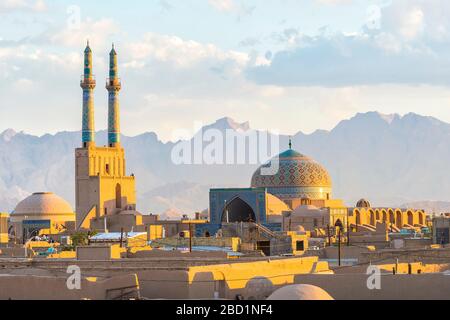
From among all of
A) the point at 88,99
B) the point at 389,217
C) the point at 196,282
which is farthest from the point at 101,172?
the point at 196,282

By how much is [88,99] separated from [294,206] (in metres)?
10.7

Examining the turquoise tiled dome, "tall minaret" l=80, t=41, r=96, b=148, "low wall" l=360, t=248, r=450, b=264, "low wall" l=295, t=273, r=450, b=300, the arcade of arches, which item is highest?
"tall minaret" l=80, t=41, r=96, b=148

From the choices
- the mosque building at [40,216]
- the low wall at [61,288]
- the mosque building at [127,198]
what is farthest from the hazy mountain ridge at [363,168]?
the low wall at [61,288]

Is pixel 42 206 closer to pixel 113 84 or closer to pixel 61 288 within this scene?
pixel 113 84

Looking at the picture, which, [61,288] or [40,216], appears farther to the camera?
[40,216]

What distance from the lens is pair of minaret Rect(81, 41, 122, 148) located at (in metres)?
55.1

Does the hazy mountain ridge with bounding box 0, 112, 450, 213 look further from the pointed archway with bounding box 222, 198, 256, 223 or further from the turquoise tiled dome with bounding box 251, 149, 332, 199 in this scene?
the pointed archway with bounding box 222, 198, 256, 223

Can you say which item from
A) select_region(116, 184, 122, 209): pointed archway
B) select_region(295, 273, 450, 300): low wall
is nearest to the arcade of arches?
select_region(116, 184, 122, 209): pointed archway

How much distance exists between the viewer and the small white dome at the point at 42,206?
59150 millimetres

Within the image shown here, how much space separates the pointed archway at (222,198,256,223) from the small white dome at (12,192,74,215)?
36.1 ft

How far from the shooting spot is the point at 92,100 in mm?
55438

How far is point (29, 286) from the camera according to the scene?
14750 mm

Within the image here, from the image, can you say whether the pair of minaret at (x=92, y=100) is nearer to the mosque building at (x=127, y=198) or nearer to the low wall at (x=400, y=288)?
the mosque building at (x=127, y=198)
